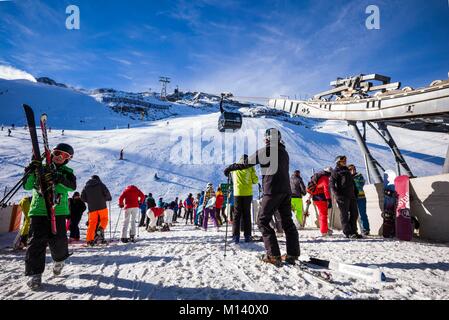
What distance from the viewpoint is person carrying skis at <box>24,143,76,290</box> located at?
9.62 feet

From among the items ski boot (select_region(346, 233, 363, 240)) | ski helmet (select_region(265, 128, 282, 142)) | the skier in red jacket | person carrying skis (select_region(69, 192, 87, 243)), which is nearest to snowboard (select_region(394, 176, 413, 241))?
ski boot (select_region(346, 233, 363, 240))

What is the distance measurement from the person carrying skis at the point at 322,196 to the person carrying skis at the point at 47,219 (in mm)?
5570

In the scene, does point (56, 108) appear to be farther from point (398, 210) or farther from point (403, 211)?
point (403, 211)

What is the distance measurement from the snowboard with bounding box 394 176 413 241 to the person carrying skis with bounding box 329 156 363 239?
0.86m

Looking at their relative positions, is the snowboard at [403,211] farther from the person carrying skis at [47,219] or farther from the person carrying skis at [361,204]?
the person carrying skis at [47,219]

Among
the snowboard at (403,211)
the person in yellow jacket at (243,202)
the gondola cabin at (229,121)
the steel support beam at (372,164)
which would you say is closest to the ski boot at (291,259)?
the person in yellow jacket at (243,202)

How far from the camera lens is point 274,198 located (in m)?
3.65

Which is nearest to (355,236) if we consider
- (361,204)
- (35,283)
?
(361,204)

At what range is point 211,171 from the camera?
29.4 m

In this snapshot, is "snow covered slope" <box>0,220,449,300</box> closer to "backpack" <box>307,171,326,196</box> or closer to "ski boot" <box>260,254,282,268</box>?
"ski boot" <box>260,254,282,268</box>

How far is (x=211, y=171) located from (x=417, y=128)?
20401mm

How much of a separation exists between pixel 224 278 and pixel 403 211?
479 cm
